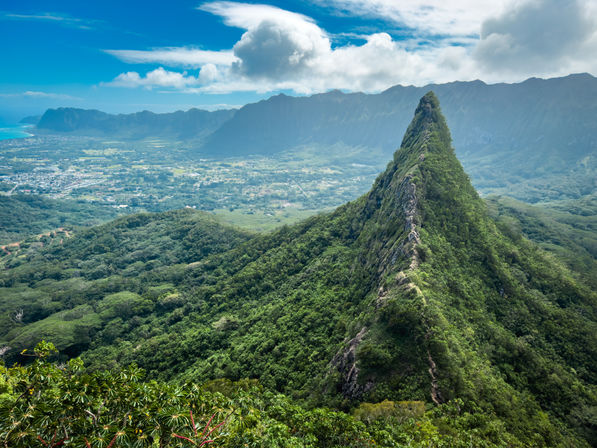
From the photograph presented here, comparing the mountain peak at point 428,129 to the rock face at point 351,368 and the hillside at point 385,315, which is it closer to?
the hillside at point 385,315

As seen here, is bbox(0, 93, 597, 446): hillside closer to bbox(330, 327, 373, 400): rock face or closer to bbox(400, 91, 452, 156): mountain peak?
bbox(330, 327, 373, 400): rock face

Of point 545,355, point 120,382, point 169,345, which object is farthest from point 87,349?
point 545,355

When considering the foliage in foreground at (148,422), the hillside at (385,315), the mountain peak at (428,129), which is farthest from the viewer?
the mountain peak at (428,129)

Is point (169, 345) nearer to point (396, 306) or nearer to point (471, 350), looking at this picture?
point (396, 306)

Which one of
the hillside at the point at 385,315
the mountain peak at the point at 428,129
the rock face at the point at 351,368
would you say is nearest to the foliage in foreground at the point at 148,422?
the hillside at the point at 385,315

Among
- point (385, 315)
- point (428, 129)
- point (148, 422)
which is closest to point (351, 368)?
point (385, 315)

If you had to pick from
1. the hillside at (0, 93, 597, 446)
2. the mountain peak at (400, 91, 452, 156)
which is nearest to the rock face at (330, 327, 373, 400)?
the hillside at (0, 93, 597, 446)

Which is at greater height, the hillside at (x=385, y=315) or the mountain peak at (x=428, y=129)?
the mountain peak at (x=428, y=129)

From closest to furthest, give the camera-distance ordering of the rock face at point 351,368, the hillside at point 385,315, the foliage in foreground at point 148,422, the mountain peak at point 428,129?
1. the foliage in foreground at point 148,422
2. the hillside at point 385,315
3. the rock face at point 351,368
4. the mountain peak at point 428,129

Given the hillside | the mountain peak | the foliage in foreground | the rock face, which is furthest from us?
the mountain peak
